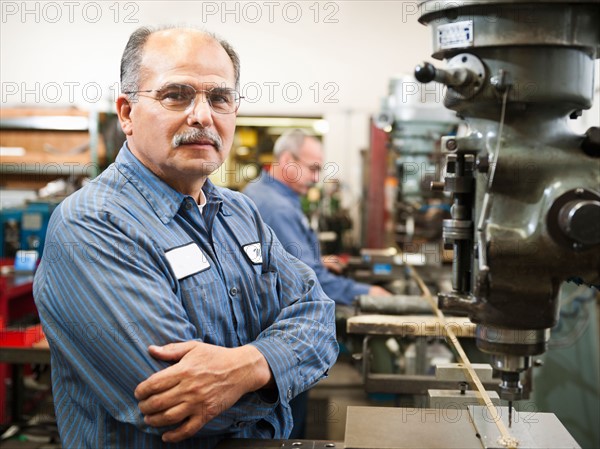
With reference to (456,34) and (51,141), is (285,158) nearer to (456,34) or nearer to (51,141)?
(456,34)

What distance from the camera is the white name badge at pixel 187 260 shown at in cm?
112

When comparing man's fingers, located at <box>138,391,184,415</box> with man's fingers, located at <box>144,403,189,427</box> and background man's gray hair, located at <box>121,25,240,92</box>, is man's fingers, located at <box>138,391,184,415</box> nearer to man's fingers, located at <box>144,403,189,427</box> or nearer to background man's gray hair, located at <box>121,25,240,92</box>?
man's fingers, located at <box>144,403,189,427</box>

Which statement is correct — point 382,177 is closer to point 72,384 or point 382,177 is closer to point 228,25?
point 228,25

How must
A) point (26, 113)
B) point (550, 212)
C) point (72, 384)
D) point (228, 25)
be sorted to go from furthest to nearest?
point (228, 25) → point (26, 113) → point (72, 384) → point (550, 212)

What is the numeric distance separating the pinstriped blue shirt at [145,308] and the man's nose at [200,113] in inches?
5.4

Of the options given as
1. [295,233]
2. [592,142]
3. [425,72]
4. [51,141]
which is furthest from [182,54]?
[51,141]

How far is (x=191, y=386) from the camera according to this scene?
96 centimetres

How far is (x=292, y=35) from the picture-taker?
18.2ft

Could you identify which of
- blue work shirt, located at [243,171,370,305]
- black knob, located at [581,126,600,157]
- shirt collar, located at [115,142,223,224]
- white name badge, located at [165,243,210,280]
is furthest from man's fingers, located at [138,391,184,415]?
blue work shirt, located at [243,171,370,305]

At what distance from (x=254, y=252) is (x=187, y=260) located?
209 mm

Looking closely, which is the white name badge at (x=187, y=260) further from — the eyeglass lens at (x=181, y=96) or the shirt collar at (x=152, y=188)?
the eyeglass lens at (x=181, y=96)

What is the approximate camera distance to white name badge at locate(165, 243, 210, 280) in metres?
1.12

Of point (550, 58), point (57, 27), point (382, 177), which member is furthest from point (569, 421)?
point (57, 27)

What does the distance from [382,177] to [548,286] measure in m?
4.02
